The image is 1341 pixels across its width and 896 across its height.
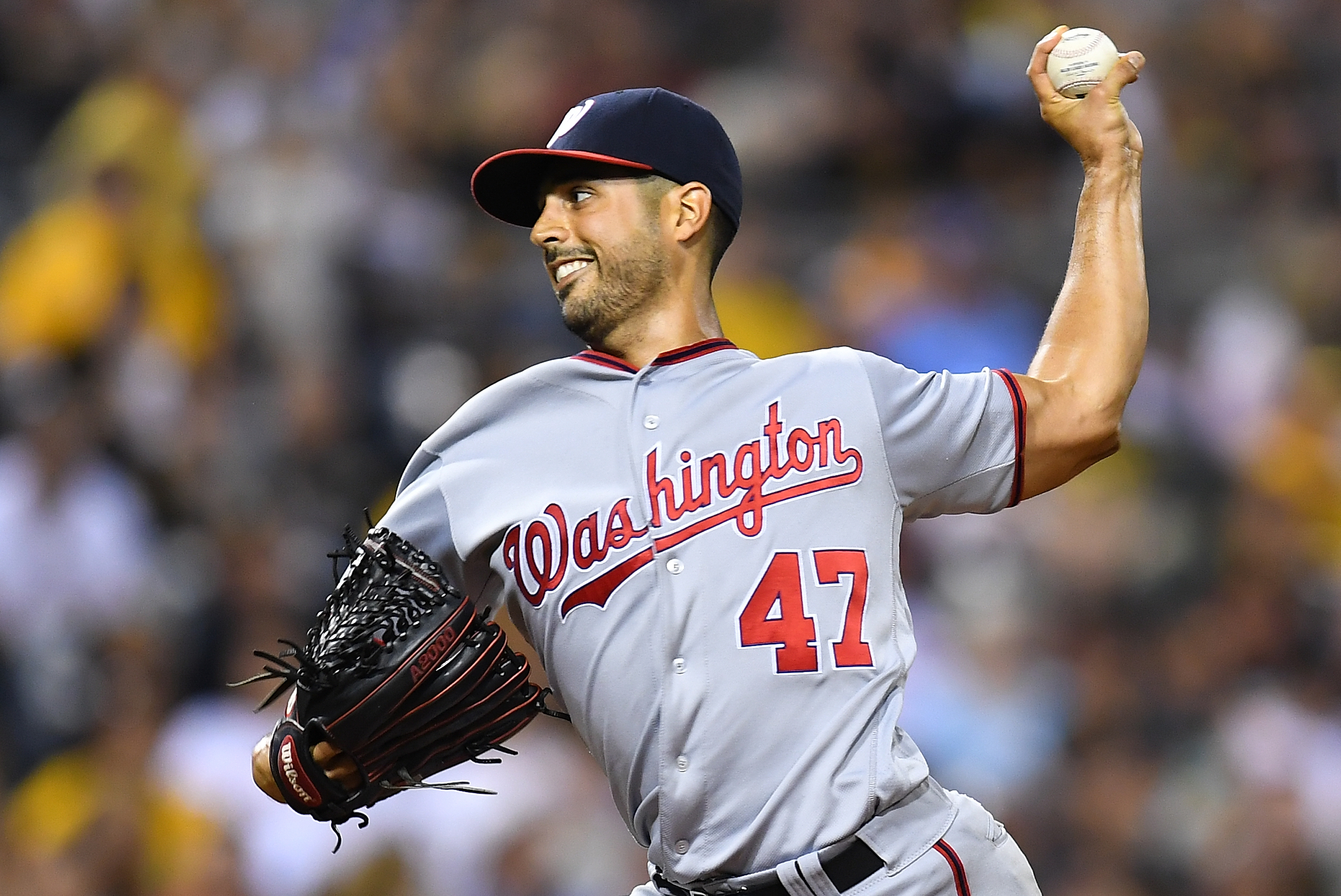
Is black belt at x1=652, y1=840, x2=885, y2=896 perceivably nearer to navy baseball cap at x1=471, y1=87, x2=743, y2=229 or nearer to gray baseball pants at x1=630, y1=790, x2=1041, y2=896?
gray baseball pants at x1=630, y1=790, x2=1041, y2=896

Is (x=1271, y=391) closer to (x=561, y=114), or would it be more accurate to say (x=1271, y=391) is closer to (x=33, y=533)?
(x=561, y=114)

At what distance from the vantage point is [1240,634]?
5.50m

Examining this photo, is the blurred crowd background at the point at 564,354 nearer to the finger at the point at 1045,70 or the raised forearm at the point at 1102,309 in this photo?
the raised forearm at the point at 1102,309

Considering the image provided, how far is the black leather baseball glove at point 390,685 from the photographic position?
97.6 inches

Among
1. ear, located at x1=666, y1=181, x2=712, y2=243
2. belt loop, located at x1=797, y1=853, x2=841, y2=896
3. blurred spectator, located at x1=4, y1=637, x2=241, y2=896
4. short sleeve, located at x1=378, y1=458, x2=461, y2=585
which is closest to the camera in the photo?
belt loop, located at x1=797, y1=853, x2=841, y2=896

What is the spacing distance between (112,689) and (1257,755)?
12.2 ft

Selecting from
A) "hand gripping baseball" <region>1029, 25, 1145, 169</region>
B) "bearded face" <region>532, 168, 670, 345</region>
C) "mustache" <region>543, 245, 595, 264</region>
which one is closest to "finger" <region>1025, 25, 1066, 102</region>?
"hand gripping baseball" <region>1029, 25, 1145, 169</region>

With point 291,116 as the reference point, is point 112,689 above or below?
below

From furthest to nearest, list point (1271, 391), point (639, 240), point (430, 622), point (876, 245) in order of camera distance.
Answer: point (876, 245), point (1271, 391), point (639, 240), point (430, 622)

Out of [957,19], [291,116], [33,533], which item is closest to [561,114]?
[291,116]

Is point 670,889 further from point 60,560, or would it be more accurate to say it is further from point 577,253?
point 60,560

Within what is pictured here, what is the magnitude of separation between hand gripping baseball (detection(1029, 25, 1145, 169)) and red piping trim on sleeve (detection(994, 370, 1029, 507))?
425 millimetres

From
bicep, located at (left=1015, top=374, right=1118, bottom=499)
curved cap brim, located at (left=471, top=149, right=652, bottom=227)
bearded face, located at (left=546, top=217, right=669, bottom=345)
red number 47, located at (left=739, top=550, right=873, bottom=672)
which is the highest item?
curved cap brim, located at (left=471, top=149, right=652, bottom=227)

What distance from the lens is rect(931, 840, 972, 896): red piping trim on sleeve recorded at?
2.43 metres
